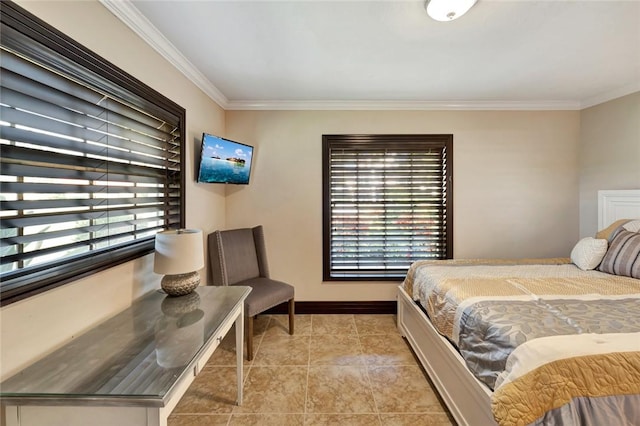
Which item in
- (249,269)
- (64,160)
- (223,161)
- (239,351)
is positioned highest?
(223,161)

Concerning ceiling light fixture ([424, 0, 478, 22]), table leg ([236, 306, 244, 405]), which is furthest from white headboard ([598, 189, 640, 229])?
table leg ([236, 306, 244, 405])

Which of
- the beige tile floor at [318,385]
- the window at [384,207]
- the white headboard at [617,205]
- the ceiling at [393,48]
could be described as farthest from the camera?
the window at [384,207]

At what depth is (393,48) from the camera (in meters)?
1.90

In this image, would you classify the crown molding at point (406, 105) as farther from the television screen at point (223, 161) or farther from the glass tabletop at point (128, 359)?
the glass tabletop at point (128, 359)

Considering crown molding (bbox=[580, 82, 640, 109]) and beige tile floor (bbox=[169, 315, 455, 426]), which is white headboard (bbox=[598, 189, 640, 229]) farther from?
beige tile floor (bbox=[169, 315, 455, 426])

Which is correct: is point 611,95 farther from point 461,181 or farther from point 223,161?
point 223,161

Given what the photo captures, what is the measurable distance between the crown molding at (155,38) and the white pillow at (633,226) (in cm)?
409

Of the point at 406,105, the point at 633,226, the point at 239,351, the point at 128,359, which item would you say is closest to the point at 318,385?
the point at 239,351

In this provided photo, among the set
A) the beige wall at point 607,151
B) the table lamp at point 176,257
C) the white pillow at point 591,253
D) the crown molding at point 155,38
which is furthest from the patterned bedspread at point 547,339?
the crown molding at point 155,38

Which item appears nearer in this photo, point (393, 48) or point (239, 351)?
point (239, 351)

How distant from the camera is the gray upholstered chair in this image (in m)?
2.32

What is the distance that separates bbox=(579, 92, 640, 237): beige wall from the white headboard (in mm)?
95

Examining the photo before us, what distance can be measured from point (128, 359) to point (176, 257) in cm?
61

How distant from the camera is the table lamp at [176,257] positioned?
60.4 inches
